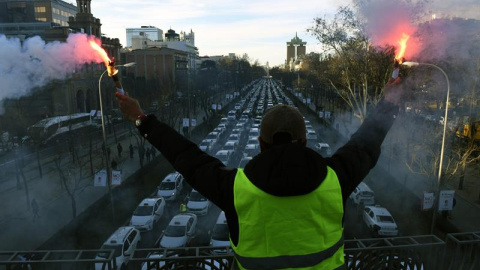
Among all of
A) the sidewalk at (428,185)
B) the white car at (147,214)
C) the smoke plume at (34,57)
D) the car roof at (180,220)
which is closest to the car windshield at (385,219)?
the sidewalk at (428,185)

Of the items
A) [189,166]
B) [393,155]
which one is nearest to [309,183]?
[189,166]

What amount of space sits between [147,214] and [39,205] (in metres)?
4.81

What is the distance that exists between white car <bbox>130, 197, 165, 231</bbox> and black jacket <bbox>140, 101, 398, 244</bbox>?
11883 mm

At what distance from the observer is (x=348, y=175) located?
1730 millimetres

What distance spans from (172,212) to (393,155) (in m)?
12.3

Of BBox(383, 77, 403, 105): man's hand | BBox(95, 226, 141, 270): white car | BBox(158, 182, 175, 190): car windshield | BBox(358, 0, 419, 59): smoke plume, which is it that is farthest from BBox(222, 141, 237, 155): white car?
BBox(383, 77, 403, 105): man's hand

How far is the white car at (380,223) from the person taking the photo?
41.0 feet

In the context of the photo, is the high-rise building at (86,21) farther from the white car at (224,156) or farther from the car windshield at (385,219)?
the car windshield at (385,219)

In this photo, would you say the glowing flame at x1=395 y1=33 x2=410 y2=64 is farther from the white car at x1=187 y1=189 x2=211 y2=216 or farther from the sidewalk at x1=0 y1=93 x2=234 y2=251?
the white car at x1=187 y1=189 x2=211 y2=216

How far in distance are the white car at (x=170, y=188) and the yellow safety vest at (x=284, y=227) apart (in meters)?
14.9

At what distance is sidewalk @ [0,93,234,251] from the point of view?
1197cm

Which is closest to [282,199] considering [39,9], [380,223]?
[380,223]

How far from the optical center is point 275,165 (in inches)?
57.0

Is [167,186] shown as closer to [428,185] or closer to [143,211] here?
[143,211]
